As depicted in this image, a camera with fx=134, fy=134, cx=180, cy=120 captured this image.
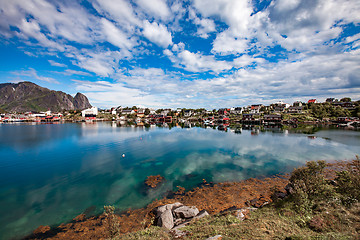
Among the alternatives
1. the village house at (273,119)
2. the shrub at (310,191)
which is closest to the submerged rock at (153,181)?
the shrub at (310,191)

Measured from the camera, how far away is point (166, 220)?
37.8 ft

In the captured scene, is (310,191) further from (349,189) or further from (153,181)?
(153,181)

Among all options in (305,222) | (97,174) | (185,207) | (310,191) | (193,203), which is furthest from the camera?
(97,174)

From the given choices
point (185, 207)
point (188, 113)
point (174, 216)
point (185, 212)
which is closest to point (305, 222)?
point (185, 212)

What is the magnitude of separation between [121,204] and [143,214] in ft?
11.1

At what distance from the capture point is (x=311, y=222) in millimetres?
8922

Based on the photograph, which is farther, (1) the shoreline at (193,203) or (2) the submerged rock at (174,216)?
(1) the shoreline at (193,203)

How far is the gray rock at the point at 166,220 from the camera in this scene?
36.7 ft

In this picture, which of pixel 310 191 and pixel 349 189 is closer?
pixel 349 189

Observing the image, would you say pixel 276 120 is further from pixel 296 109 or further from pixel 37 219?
pixel 37 219

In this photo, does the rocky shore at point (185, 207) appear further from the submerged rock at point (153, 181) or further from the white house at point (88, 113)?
the white house at point (88, 113)

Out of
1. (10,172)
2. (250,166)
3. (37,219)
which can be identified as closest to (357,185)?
(250,166)

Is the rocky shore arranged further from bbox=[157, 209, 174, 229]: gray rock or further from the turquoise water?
the turquoise water

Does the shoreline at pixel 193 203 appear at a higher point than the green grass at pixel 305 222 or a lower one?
lower
